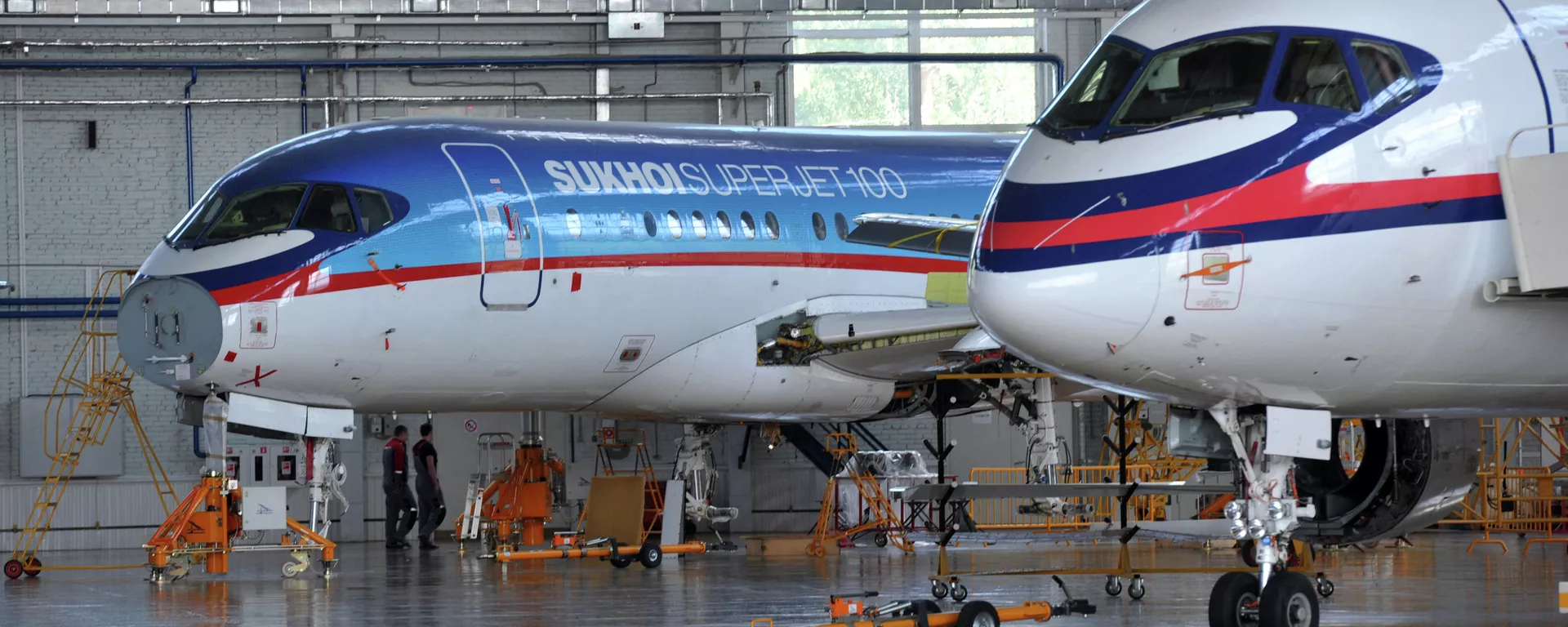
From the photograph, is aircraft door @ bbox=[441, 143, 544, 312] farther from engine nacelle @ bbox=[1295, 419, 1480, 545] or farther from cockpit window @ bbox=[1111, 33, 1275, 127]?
cockpit window @ bbox=[1111, 33, 1275, 127]

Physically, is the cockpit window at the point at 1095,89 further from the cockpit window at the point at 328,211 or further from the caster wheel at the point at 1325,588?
the cockpit window at the point at 328,211

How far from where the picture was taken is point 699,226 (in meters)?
14.5

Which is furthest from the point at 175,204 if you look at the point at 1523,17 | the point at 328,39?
the point at 1523,17

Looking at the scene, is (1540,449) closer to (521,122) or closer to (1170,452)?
(521,122)

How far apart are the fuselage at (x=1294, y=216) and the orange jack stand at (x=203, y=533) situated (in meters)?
8.66

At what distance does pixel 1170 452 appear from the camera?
805 centimetres

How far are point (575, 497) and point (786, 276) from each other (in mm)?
8733

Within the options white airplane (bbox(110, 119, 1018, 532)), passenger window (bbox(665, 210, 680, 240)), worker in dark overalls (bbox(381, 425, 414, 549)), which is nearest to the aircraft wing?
white airplane (bbox(110, 119, 1018, 532))

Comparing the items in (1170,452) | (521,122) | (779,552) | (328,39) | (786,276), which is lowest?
(779,552)

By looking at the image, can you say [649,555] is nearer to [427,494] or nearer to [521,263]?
[521,263]

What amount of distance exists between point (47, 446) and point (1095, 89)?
56.6ft

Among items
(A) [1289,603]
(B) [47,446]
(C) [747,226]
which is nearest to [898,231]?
(C) [747,226]

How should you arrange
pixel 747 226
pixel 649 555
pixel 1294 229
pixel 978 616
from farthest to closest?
pixel 649 555 → pixel 747 226 → pixel 978 616 → pixel 1294 229

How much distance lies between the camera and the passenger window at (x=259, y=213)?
1289cm
